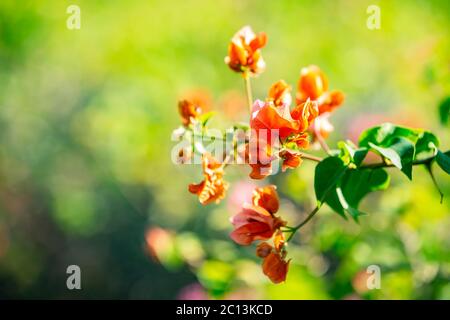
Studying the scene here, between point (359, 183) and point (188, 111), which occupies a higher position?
point (188, 111)

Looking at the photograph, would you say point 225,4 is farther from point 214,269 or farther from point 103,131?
point 214,269

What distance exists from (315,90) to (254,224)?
0.24 metres

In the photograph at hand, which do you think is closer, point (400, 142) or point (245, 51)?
point (400, 142)

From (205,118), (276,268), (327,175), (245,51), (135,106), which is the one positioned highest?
(135,106)

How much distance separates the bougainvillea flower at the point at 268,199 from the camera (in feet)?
2.29

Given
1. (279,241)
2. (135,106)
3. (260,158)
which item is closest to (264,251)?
(279,241)

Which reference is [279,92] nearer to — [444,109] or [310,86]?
[310,86]

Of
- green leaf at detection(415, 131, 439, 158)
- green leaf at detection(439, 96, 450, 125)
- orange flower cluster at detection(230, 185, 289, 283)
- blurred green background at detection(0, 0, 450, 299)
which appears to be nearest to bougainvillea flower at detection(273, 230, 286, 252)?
orange flower cluster at detection(230, 185, 289, 283)

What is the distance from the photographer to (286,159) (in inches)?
24.9

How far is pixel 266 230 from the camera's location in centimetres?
68

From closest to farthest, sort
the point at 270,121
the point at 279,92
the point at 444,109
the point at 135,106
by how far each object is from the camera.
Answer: the point at 270,121 < the point at 279,92 < the point at 444,109 < the point at 135,106

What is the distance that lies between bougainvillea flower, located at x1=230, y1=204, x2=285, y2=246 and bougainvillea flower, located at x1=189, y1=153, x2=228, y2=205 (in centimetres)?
4

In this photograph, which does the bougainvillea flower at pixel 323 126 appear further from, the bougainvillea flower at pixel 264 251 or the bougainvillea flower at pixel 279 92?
the bougainvillea flower at pixel 264 251
